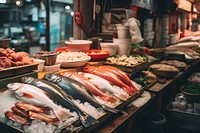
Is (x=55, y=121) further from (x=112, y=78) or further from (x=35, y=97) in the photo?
(x=112, y=78)

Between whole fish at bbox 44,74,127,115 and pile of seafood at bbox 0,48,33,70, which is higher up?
pile of seafood at bbox 0,48,33,70

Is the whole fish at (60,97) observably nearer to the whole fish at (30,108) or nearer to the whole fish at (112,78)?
the whole fish at (30,108)

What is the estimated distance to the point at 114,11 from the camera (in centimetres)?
656

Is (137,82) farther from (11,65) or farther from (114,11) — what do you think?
(114,11)

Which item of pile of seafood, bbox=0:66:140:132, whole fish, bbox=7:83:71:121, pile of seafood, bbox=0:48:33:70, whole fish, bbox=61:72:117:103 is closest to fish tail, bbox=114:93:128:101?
pile of seafood, bbox=0:66:140:132

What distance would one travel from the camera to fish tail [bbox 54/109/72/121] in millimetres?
2387

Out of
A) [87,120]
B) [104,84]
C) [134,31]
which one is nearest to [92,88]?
[104,84]

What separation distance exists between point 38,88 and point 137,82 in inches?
84.3

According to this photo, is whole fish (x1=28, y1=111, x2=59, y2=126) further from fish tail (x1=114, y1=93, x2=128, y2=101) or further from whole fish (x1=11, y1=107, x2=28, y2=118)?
fish tail (x1=114, y1=93, x2=128, y2=101)

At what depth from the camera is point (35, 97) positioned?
2.57 m

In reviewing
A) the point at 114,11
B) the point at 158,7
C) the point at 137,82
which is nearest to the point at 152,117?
the point at 137,82

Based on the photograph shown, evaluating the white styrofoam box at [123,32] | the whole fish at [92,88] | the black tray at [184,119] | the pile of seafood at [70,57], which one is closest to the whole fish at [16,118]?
the whole fish at [92,88]

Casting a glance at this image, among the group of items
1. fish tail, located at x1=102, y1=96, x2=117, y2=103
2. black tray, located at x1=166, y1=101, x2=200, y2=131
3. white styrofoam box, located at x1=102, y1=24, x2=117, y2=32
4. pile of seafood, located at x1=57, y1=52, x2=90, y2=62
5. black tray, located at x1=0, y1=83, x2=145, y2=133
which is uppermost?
white styrofoam box, located at x1=102, y1=24, x2=117, y2=32

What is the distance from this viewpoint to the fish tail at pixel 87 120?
94.8 inches
